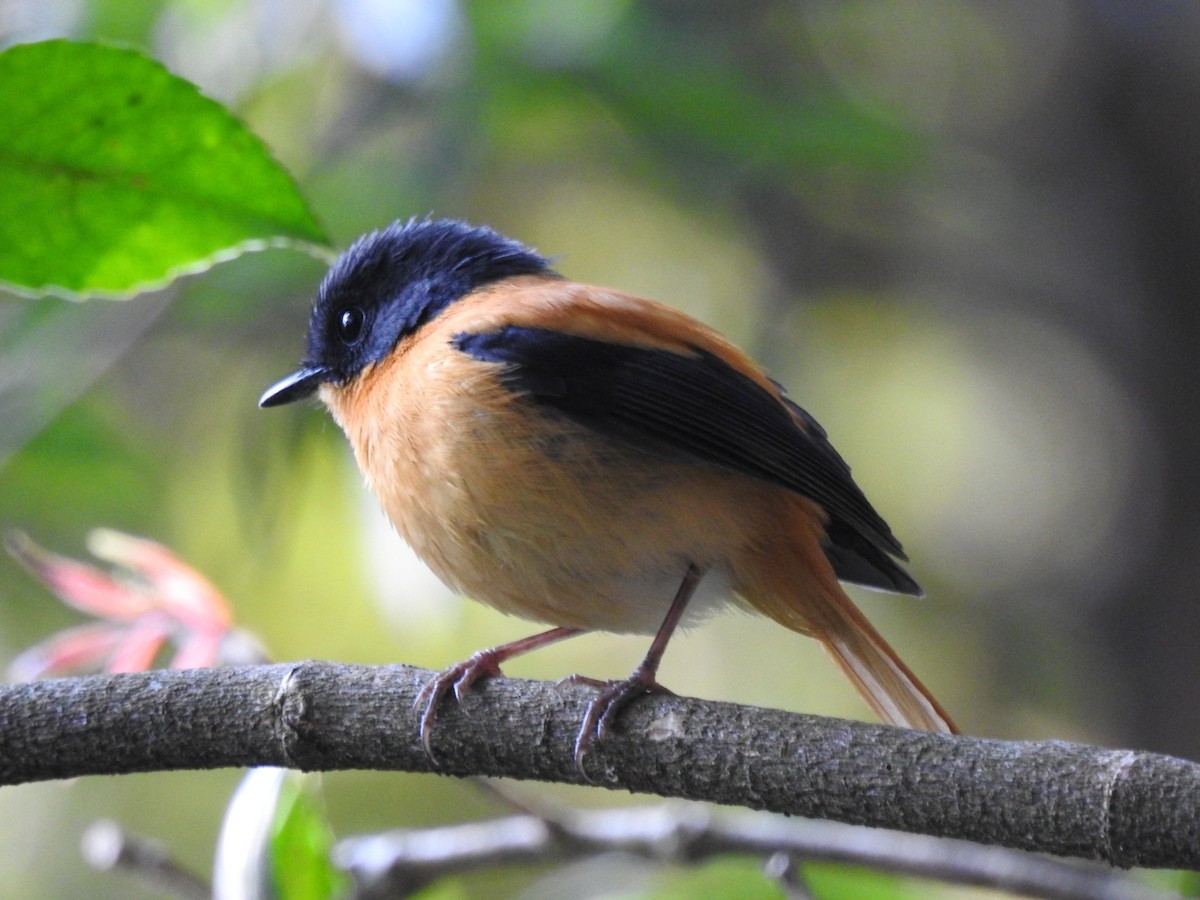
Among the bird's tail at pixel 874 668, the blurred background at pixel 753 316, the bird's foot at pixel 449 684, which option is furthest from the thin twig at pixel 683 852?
the blurred background at pixel 753 316

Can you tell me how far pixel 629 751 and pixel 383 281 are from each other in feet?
5.53

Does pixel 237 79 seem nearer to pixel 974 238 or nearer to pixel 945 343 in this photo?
pixel 974 238

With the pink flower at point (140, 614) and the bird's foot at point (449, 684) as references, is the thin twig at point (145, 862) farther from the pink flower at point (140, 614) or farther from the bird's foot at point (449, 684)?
the bird's foot at point (449, 684)

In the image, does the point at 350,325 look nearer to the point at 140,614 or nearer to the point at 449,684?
the point at 140,614

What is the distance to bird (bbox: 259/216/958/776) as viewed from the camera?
2547 mm

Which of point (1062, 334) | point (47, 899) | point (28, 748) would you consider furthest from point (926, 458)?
point (28, 748)

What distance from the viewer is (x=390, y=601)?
11.3ft

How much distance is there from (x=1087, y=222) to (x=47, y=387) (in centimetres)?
409

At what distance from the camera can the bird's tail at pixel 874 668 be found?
270 cm

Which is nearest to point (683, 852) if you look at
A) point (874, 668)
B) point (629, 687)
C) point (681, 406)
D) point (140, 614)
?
point (874, 668)

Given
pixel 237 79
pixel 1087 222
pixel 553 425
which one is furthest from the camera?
pixel 1087 222

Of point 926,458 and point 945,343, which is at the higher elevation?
point 945,343

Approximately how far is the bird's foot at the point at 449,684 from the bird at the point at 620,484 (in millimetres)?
30

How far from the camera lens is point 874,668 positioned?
2756 mm
